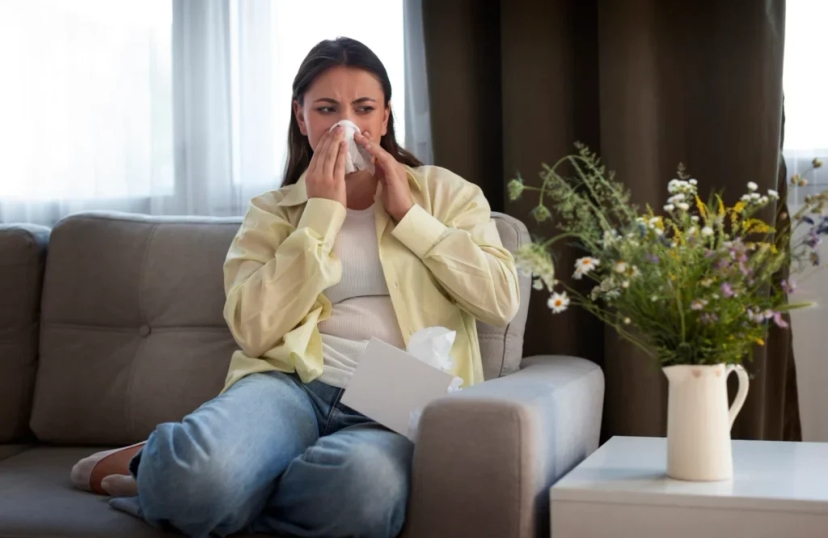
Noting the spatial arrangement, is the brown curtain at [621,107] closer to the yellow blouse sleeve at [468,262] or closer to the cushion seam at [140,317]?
the yellow blouse sleeve at [468,262]

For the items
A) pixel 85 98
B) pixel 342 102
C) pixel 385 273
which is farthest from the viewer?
pixel 85 98

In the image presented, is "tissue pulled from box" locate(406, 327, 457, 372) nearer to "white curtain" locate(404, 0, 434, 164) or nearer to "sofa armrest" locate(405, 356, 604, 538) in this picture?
"sofa armrest" locate(405, 356, 604, 538)

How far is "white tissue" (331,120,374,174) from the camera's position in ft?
6.12

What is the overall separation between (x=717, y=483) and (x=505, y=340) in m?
0.68

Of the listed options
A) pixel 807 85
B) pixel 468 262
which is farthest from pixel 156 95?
pixel 807 85

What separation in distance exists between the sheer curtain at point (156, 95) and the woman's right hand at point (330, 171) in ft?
1.93

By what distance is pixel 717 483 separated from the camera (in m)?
1.33

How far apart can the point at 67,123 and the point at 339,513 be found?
5.59 feet

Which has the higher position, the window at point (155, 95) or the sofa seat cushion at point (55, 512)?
the window at point (155, 95)

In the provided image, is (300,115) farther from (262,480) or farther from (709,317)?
(709,317)

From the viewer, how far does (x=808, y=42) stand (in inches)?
85.0

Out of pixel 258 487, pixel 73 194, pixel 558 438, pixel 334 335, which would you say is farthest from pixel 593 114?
pixel 73 194

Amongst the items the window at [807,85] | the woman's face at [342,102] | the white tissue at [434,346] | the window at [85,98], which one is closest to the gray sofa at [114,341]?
the white tissue at [434,346]

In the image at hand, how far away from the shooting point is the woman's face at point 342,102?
6.30ft
